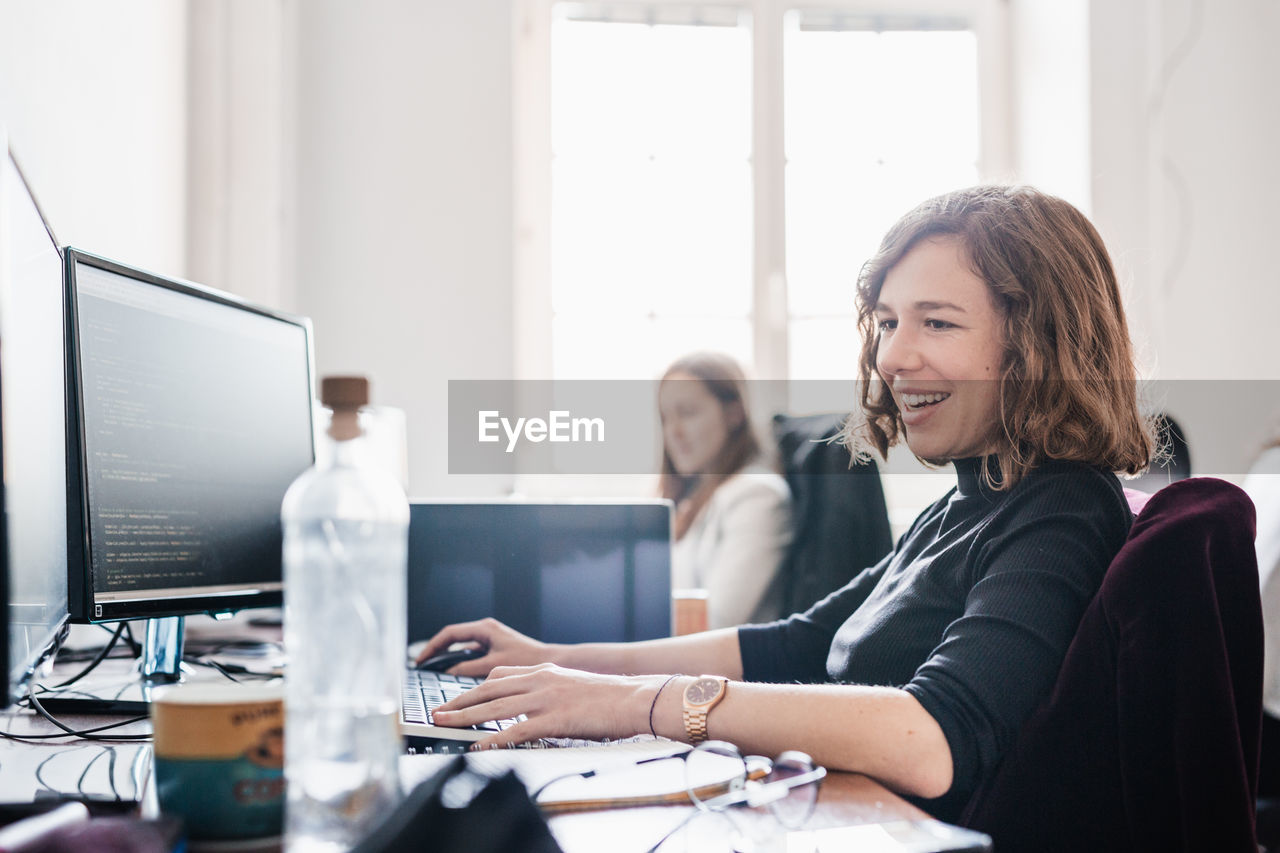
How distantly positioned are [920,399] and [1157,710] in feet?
1.36

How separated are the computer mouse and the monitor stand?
0.94ft

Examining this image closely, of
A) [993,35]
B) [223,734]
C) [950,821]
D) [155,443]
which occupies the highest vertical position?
[993,35]

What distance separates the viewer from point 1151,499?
88cm

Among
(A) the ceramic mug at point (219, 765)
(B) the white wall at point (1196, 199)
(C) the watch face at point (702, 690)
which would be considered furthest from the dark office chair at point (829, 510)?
(A) the ceramic mug at point (219, 765)

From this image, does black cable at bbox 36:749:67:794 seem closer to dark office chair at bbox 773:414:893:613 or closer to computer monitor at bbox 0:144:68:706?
computer monitor at bbox 0:144:68:706

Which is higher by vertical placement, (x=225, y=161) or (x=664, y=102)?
(x=664, y=102)

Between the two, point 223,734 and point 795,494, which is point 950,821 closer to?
point 223,734

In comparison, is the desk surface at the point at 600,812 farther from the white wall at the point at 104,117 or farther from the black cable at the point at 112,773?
the white wall at the point at 104,117

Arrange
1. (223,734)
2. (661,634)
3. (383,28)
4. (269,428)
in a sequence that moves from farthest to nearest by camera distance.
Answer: (383,28), (661,634), (269,428), (223,734)

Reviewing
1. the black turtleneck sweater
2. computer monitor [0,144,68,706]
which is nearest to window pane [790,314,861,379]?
the black turtleneck sweater

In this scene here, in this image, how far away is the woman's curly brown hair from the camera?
39.6 inches

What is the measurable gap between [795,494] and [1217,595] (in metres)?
1.35

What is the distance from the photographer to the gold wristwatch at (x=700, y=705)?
0.84 meters

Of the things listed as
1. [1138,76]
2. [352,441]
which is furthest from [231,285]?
[1138,76]
